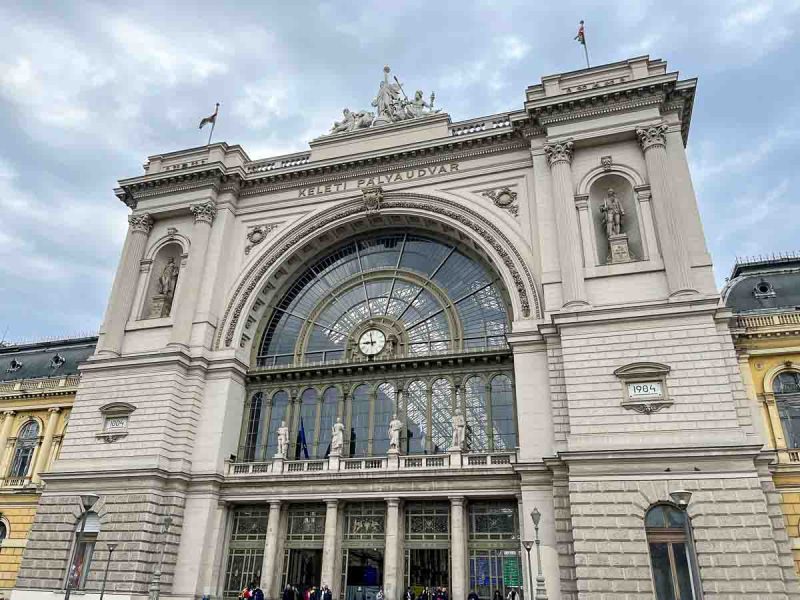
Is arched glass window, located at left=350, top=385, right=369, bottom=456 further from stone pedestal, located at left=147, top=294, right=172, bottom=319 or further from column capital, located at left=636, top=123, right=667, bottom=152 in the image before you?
column capital, located at left=636, top=123, right=667, bottom=152

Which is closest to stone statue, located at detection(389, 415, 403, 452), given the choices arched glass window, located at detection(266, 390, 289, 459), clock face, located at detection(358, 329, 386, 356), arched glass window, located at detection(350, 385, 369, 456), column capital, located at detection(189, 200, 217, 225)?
arched glass window, located at detection(350, 385, 369, 456)

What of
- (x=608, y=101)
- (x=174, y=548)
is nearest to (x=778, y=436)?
(x=608, y=101)

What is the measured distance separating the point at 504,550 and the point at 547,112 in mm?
21796

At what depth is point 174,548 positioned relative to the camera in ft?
100

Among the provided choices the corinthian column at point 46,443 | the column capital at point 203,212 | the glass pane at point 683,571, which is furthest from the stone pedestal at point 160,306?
the glass pane at point 683,571

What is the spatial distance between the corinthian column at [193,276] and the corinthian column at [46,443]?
14.1 m

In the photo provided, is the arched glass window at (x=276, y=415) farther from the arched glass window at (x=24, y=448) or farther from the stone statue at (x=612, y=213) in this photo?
the stone statue at (x=612, y=213)

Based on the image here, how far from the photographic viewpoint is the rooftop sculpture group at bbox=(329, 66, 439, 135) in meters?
39.6

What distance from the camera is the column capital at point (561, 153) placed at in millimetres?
31859

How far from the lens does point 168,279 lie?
125 feet

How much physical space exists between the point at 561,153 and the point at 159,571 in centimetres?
2768

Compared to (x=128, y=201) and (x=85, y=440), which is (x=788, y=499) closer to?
(x=85, y=440)

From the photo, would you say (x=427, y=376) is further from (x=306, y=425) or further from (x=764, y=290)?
(x=764, y=290)

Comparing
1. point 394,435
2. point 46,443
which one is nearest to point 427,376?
point 394,435
